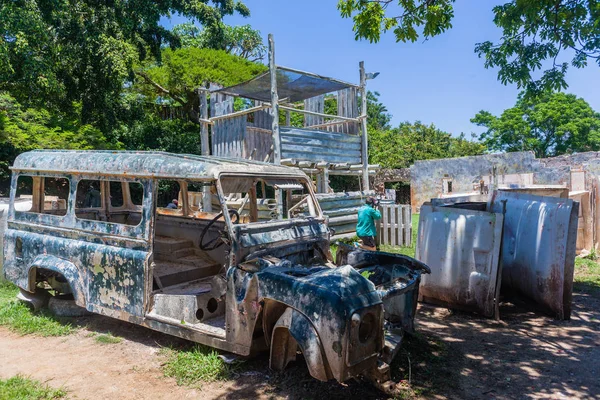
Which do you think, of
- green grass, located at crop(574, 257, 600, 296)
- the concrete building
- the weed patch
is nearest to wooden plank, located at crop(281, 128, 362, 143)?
the concrete building

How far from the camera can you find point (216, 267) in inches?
223

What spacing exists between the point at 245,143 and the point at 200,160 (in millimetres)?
6099

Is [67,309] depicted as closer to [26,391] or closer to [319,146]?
[26,391]

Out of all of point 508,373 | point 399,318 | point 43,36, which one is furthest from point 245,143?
point 508,373

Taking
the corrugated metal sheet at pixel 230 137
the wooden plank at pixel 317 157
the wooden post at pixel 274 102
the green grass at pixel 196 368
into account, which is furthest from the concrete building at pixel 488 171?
the green grass at pixel 196 368

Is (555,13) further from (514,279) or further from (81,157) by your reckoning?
(81,157)

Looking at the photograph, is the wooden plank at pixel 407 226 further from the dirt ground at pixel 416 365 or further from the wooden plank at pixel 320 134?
the dirt ground at pixel 416 365

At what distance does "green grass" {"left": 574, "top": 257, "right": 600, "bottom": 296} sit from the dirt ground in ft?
5.30

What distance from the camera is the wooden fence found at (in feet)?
36.3

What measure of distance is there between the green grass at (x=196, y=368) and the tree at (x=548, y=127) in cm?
3494

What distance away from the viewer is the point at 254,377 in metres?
3.97

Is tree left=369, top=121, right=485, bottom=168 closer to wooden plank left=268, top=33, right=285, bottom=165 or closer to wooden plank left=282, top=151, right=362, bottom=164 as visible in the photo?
wooden plank left=282, top=151, right=362, bottom=164

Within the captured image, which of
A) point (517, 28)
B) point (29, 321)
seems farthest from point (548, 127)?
point (29, 321)

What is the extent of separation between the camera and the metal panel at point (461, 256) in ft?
18.6
